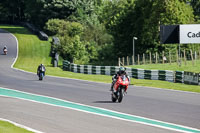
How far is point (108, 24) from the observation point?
84750mm

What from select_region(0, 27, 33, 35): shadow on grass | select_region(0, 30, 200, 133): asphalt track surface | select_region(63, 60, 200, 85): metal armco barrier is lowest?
select_region(0, 30, 200, 133): asphalt track surface

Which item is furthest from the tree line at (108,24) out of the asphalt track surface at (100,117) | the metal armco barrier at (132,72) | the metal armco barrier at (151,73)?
the asphalt track surface at (100,117)

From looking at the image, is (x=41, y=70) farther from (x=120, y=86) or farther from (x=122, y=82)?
(x=122, y=82)

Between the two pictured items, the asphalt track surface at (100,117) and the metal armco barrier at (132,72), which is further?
the metal armco barrier at (132,72)

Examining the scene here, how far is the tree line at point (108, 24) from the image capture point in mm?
69500

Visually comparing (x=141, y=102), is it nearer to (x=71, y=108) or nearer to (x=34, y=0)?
(x=71, y=108)

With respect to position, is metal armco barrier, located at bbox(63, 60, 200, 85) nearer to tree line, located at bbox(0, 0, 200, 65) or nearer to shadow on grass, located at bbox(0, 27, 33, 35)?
tree line, located at bbox(0, 0, 200, 65)

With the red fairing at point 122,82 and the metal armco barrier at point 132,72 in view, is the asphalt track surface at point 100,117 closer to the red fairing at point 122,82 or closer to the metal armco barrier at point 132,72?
the red fairing at point 122,82

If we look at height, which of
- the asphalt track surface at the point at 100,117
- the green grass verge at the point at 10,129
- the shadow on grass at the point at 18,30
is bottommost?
the asphalt track surface at the point at 100,117

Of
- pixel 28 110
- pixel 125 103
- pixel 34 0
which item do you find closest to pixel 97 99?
pixel 125 103

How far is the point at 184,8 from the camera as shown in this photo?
7388cm

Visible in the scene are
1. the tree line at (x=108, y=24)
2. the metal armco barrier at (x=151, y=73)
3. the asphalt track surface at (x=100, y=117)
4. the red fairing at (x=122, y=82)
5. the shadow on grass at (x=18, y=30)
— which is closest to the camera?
the asphalt track surface at (x=100, y=117)

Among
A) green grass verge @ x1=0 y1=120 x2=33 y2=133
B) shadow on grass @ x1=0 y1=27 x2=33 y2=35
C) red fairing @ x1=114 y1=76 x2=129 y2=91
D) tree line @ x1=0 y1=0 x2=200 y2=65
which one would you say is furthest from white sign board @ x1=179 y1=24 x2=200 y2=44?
shadow on grass @ x1=0 y1=27 x2=33 y2=35

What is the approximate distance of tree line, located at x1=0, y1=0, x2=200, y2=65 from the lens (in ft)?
228
